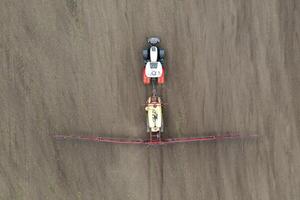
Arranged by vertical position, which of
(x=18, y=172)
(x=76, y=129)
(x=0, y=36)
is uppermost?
(x=0, y=36)

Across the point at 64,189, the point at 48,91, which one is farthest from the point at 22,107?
the point at 64,189

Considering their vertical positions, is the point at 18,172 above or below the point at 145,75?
below

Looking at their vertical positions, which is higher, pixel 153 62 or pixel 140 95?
pixel 153 62

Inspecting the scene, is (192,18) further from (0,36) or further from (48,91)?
(0,36)

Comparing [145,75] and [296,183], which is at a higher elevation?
[145,75]

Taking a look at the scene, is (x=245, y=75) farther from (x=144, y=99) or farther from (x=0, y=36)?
(x=0, y=36)

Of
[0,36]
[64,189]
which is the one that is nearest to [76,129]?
[64,189]
